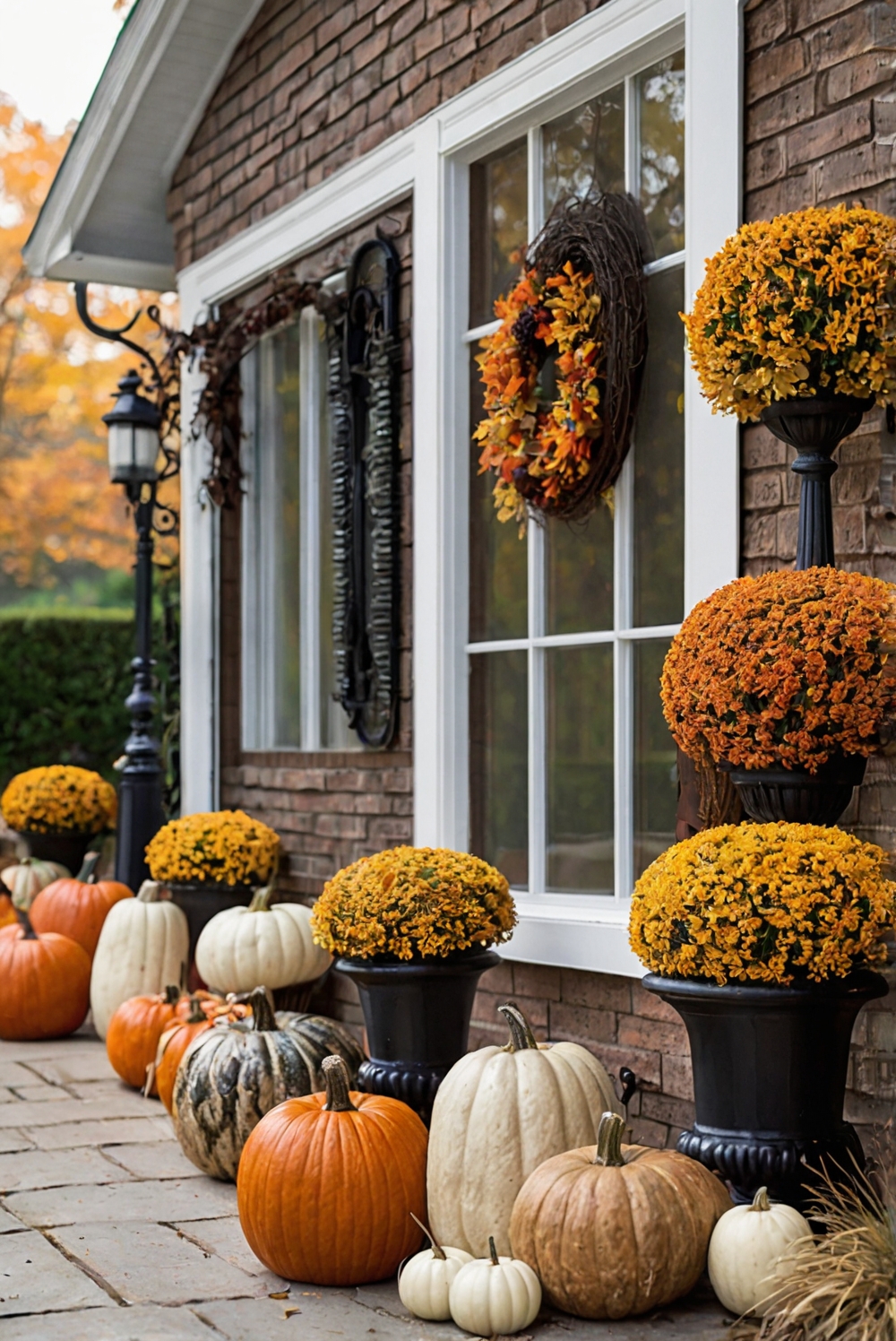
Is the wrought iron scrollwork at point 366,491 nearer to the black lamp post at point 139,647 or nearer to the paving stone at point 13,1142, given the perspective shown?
the black lamp post at point 139,647

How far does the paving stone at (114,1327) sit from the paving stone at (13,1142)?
4.34 ft

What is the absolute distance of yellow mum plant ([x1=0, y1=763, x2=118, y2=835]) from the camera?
6719 mm

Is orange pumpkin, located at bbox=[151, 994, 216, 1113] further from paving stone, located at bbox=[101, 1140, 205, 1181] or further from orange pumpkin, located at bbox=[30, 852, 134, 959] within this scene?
orange pumpkin, located at bbox=[30, 852, 134, 959]

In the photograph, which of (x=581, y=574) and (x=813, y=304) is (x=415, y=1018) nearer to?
(x=581, y=574)

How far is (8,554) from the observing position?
15266 mm

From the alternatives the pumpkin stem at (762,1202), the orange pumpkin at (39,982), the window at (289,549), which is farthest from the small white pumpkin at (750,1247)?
the orange pumpkin at (39,982)

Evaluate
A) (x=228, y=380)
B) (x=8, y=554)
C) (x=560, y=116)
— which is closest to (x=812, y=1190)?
(x=560, y=116)

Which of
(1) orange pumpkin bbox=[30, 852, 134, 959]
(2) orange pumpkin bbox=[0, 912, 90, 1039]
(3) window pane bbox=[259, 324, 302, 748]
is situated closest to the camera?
(2) orange pumpkin bbox=[0, 912, 90, 1039]

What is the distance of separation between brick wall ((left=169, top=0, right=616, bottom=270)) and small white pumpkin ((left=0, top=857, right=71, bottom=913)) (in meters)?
2.69

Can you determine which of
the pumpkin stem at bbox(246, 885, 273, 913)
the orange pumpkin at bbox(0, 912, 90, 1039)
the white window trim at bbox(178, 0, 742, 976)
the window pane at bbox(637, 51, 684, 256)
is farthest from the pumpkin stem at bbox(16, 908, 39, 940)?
the window pane at bbox(637, 51, 684, 256)

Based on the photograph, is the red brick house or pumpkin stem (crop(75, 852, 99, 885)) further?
pumpkin stem (crop(75, 852, 99, 885))

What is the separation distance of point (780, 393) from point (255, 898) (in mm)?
2660

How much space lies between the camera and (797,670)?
2.75 metres

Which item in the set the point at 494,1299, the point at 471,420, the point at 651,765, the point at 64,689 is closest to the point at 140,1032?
the point at 651,765
